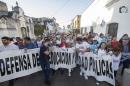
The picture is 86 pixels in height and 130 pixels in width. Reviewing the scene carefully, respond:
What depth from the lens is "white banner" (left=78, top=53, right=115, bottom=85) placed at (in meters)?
6.36

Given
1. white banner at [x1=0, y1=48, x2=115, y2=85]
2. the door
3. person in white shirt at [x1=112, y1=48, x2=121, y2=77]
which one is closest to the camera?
person in white shirt at [x1=112, y1=48, x2=121, y2=77]

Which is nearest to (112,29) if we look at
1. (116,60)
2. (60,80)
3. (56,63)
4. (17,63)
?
(56,63)

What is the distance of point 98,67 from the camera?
684cm

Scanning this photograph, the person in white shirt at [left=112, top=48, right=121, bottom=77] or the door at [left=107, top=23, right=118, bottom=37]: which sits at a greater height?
the door at [left=107, top=23, right=118, bottom=37]

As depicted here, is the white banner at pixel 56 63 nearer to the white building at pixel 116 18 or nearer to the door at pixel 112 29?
the white building at pixel 116 18

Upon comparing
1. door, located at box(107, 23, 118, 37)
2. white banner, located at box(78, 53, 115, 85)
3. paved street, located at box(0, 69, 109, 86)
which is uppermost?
door, located at box(107, 23, 118, 37)

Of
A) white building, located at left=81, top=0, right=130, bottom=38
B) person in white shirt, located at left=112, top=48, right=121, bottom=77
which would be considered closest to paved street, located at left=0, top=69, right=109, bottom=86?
person in white shirt, located at left=112, top=48, right=121, bottom=77

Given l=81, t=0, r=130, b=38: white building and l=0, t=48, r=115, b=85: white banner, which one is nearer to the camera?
l=0, t=48, r=115, b=85: white banner

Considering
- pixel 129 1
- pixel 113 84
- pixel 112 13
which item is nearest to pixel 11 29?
pixel 112 13

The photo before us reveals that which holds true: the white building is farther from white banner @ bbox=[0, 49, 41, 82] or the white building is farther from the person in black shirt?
white banner @ bbox=[0, 49, 41, 82]

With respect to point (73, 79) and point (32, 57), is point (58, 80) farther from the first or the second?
point (32, 57)

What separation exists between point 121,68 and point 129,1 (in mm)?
6390

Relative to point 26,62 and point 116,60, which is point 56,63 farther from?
point 116,60

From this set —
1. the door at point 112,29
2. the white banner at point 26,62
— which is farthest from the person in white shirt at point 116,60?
the door at point 112,29
